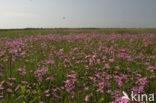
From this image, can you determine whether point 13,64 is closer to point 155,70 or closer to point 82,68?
point 82,68

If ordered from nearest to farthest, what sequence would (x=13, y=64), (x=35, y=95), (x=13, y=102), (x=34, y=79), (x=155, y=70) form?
(x=13, y=102)
(x=35, y=95)
(x=34, y=79)
(x=155, y=70)
(x=13, y=64)

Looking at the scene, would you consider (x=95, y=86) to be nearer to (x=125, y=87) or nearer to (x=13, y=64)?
(x=125, y=87)

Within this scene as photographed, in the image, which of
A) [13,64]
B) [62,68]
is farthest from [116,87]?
[13,64]

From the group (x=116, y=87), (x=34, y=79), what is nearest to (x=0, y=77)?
(x=34, y=79)

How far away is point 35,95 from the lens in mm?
3473

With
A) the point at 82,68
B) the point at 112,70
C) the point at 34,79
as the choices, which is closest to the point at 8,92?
the point at 34,79

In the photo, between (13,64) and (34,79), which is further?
(13,64)

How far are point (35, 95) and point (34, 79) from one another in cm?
103

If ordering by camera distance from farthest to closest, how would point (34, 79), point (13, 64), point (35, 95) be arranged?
1. point (13, 64)
2. point (34, 79)
3. point (35, 95)

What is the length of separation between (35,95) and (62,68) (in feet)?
5.81

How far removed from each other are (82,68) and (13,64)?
2436mm

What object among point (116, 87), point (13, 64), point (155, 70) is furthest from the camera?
point (13, 64)

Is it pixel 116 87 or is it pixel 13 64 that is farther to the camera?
pixel 13 64

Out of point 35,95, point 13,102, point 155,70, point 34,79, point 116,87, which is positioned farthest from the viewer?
point 155,70
